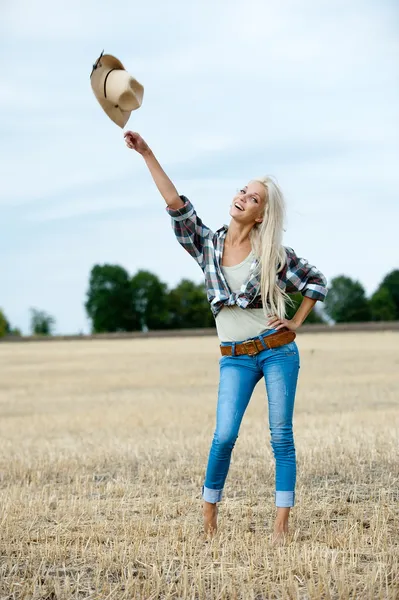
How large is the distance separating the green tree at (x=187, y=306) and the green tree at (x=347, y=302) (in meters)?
14.2

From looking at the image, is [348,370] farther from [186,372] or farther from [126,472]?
[126,472]

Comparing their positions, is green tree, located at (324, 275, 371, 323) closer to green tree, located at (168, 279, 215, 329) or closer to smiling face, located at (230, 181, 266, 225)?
green tree, located at (168, 279, 215, 329)

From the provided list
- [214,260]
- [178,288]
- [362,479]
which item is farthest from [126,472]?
[178,288]

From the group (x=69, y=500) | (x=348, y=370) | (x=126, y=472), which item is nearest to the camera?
(x=69, y=500)

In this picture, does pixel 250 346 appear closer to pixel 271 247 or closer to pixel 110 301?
pixel 271 247

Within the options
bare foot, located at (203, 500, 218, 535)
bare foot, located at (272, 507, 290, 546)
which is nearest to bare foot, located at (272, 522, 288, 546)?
bare foot, located at (272, 507, 290, 546)

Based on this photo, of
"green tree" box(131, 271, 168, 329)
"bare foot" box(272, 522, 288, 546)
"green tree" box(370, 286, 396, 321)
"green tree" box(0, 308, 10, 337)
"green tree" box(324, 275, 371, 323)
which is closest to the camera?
"bare foot" box(272, 522, 288, 546)

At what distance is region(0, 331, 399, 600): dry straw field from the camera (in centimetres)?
512

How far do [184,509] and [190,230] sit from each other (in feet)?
7.95

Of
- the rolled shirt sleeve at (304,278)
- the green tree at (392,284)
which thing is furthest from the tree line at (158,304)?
the rolled shirt sleeve at (304,278)

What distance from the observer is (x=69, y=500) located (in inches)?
307

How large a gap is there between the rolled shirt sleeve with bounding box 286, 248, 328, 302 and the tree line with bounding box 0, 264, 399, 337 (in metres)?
84.5

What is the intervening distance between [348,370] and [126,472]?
19798 millimetres

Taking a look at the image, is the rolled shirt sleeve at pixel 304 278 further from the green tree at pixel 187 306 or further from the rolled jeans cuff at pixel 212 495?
the green tree at pixel 187 306
